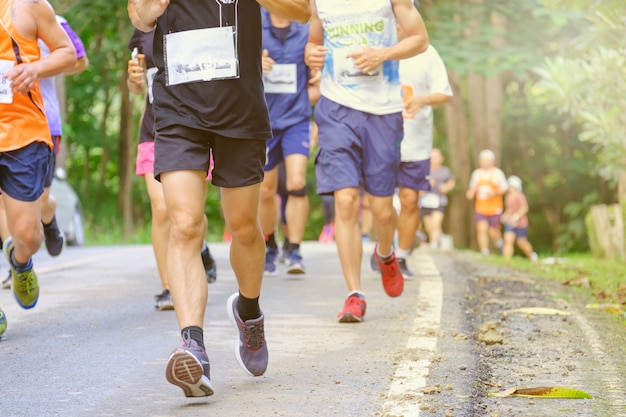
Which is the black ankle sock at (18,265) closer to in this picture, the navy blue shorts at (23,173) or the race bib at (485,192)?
the navy blue shorts at (23,173)

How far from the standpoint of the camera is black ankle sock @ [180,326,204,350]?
480 centimetres

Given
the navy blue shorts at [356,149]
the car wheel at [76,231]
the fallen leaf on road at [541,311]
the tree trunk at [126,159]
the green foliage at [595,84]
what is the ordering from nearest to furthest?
1. the navy blue shorts at [356,149]
2. the fallen leaf on road at [541,311]
3. the green foliage at [595,84]
4. the car wheel at [76,231]
5. the tree trunk at [126,159]

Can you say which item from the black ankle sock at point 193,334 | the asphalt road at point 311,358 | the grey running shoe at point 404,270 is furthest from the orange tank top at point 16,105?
the grey running shoe at point 404,270

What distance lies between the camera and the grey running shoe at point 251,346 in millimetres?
5371

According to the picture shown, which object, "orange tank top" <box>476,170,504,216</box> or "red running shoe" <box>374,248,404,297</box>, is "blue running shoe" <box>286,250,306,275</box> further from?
"orange tank top" <box>476,170,504,216</box>

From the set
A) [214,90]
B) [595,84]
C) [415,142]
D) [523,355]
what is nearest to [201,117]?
[214,90]

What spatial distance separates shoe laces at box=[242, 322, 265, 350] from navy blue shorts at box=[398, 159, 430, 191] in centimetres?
482

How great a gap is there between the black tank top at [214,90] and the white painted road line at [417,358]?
117 centimetres

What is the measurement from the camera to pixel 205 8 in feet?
16.6

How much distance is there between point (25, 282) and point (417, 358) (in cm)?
246

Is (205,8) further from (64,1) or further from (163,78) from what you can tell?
(64,1)

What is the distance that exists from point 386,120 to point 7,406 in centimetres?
351

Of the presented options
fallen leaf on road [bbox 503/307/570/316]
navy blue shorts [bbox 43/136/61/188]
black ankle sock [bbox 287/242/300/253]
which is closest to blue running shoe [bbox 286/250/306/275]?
black ankle sock [bbox 287/242/300/253]

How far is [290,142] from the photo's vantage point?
10.3m
